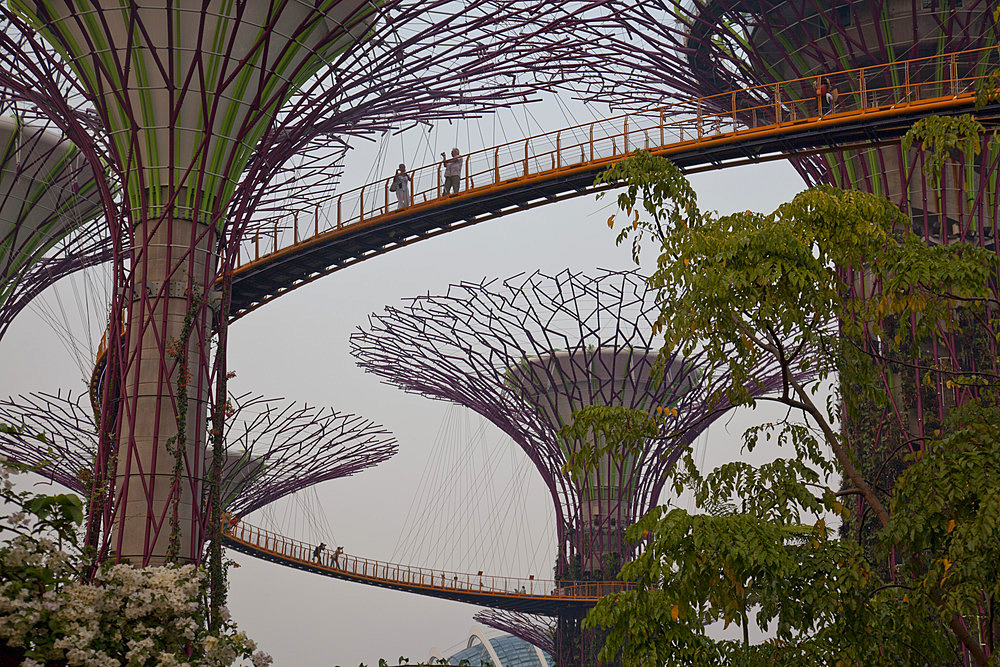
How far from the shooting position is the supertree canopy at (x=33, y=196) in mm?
23594

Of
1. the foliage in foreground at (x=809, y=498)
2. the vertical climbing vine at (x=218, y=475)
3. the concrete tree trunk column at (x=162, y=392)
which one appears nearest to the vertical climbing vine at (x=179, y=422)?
the concrete tree trunk column at (x=162, y=392)

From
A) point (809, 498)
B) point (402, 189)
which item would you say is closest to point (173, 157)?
point (402, 189)

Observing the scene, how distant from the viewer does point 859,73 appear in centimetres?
2025

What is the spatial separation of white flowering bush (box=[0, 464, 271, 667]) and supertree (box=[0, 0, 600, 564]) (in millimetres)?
8502

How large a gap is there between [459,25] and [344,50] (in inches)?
79.2

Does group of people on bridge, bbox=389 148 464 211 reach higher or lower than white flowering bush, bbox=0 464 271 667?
higher

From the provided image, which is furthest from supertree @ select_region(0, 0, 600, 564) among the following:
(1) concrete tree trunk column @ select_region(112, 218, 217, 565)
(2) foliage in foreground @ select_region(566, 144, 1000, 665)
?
(2) foliage in foreground @ select_region(566, 144, 1000, 665)

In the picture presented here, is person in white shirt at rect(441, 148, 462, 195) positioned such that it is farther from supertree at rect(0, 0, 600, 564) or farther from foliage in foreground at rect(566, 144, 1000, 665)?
foliage in foreground at rect(566, 144, 1000, 665)

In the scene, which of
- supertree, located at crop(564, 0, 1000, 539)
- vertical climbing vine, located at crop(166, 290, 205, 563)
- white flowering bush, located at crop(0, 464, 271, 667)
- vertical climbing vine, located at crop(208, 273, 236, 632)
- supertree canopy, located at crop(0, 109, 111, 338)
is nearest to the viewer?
white flowering bush, located at crop(0, 464, 271, 667)

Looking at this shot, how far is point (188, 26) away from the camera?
51.6 feet

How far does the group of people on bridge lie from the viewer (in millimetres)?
23344

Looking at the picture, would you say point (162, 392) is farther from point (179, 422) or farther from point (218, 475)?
point (218, 475)

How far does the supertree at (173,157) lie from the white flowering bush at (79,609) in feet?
27.9

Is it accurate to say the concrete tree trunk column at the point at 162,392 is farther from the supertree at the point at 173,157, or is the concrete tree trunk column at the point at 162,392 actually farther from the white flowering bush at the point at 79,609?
the white flowering bush at the point at 79,609
